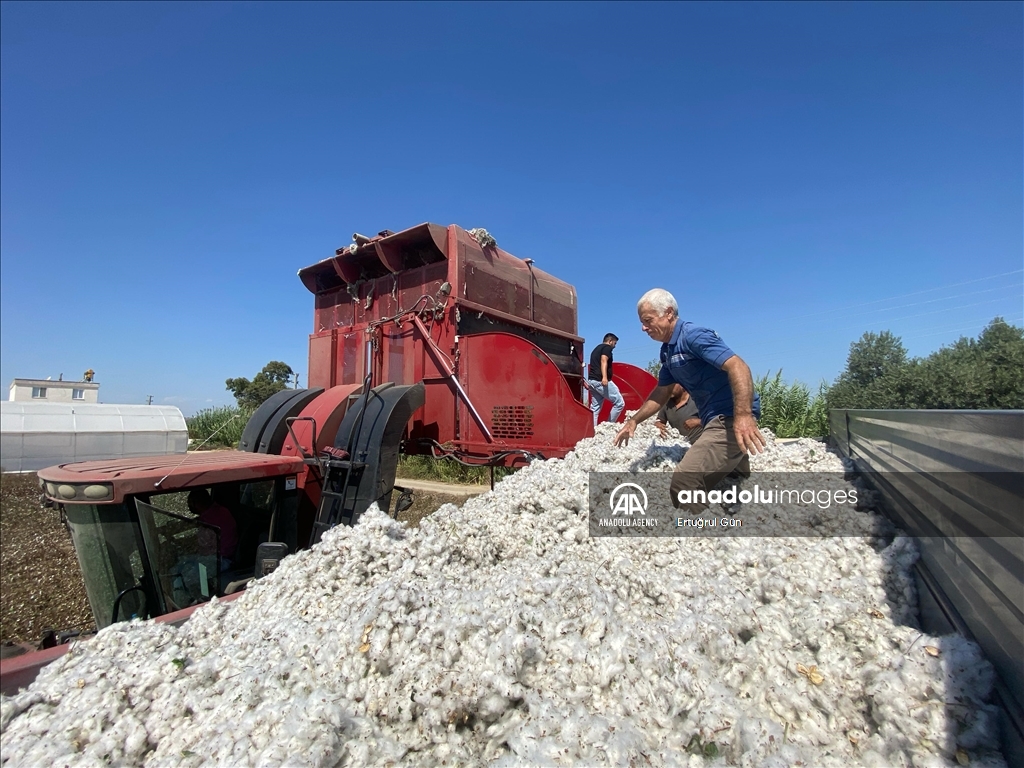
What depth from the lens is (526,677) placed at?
1.35 m

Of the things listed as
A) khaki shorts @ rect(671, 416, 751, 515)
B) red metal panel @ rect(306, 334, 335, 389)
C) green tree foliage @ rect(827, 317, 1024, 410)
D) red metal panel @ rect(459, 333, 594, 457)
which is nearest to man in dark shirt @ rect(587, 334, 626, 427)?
red metal panel @ rect(459, 333, 594, 457)

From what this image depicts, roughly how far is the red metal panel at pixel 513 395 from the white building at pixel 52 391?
1054 inches

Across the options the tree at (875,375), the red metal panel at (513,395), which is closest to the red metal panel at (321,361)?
the red metal panel at (513,395)

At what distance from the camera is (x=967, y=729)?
1.08m

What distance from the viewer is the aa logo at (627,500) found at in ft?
8.64

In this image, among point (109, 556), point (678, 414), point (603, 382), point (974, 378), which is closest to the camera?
point (109, 556)

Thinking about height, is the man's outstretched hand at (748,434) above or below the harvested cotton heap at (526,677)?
above

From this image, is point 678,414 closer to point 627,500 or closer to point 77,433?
point 627,500

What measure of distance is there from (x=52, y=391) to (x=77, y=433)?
47.7 feet

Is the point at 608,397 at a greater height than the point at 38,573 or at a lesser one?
greater

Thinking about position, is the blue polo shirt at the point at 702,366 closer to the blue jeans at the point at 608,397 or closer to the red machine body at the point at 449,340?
the red machine body at the point at 449,340

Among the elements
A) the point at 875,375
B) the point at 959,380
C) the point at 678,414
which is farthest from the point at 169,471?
the point at 875,375

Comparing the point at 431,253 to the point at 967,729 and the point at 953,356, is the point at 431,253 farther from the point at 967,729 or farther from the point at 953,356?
the point at 953,356

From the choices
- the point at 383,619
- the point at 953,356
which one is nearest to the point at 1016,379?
the point at 953,356
